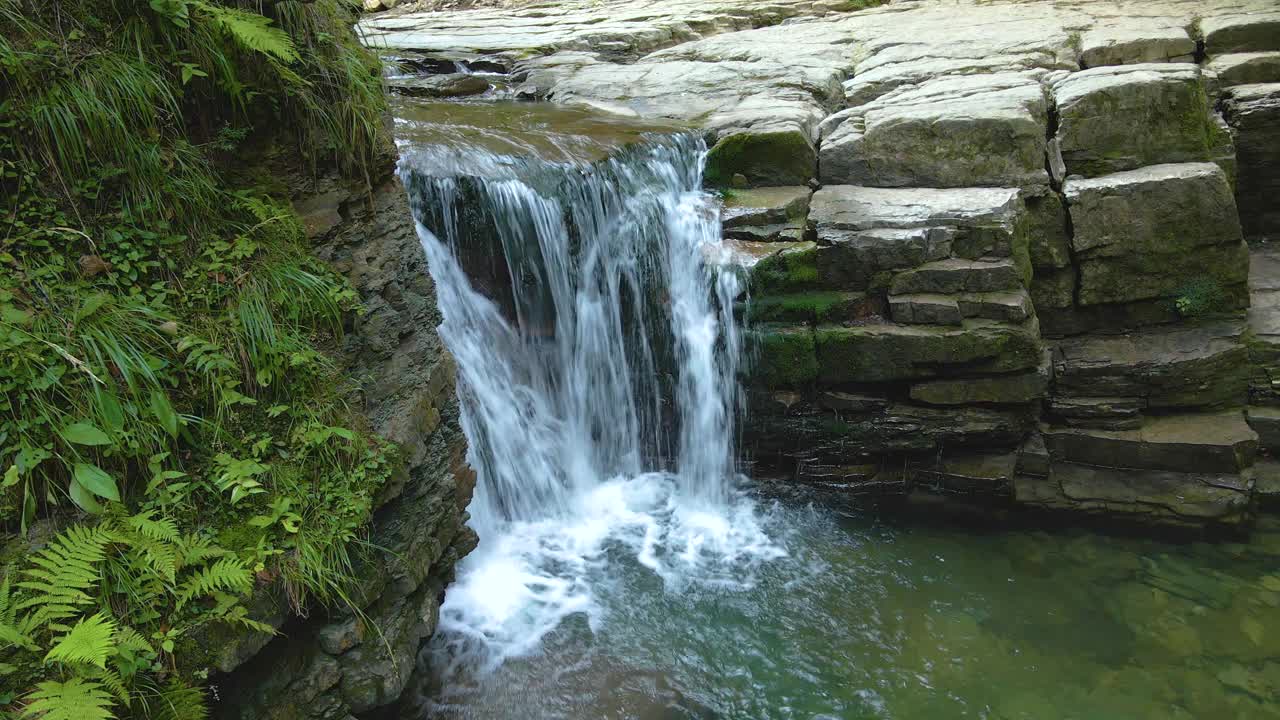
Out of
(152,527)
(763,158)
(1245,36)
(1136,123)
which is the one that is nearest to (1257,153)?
(1245,36)

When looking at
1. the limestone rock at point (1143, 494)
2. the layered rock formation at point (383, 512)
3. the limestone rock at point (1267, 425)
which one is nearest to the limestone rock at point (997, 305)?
the limestone rock at point (1143, 494)

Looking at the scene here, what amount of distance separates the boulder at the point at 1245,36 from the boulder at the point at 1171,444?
4.09 meters

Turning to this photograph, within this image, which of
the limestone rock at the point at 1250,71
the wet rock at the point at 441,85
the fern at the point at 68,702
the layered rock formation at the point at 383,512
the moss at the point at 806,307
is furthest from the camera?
the wet rock at the point at 441,85

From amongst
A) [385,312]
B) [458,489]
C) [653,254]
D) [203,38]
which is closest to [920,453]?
[653,254]

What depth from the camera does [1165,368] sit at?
6.39 m

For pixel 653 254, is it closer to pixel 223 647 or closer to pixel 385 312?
pixel 385 312

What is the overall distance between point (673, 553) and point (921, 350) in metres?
2.51

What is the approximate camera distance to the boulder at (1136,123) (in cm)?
659

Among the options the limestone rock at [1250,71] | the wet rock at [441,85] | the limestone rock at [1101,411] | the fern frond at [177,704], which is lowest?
the limestone rock at [1101,411]

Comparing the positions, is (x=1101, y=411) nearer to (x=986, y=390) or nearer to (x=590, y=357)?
(x=986, y=390)

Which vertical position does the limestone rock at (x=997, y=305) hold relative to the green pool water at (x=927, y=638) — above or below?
above

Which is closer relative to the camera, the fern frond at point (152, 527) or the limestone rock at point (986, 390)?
the fern frond at point (152, 527)

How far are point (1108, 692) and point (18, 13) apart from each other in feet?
21.6

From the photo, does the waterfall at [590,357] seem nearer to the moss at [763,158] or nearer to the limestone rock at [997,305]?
the moss at [763,158]
